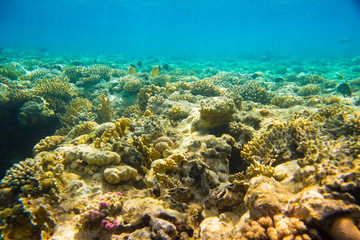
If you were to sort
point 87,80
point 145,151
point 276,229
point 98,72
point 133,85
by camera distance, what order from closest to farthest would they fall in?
1. point 276,229
2. point 145,151
3. point 133,85
4. point 87,80
5. point 98,72

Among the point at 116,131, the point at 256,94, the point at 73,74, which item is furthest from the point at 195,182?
the point at 73,74

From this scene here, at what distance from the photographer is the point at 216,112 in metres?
5.71

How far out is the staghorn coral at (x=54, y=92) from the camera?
1003 cm

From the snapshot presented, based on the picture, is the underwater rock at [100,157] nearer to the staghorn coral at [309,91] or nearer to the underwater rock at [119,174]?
the underwater rock at [119,174]

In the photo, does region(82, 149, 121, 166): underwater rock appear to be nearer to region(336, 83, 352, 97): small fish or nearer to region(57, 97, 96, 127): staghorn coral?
region(57, 97, 96, 127): staghorn coral

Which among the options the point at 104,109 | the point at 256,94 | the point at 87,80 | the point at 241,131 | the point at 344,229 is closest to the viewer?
the point at 344,229

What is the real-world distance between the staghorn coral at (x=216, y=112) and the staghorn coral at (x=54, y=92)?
9636mm

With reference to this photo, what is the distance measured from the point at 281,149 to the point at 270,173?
128 cm

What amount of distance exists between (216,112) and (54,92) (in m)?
10.6

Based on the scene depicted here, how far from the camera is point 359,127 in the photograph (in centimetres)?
414

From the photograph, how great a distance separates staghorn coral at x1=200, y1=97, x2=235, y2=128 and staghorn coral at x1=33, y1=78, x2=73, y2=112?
964 cm

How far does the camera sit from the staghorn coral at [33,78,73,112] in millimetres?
10034

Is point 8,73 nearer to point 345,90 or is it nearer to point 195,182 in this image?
point 195,182

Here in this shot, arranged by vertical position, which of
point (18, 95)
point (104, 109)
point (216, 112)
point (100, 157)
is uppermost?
point (18, 95)
